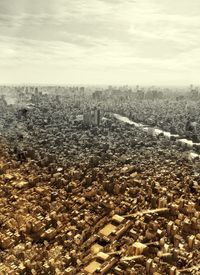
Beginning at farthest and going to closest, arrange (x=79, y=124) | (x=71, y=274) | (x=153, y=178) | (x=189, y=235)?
(x=79, y=124) → (x=153, y=178) → (x=189, y=235) → (x=71, y=274)

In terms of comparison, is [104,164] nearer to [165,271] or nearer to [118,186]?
[118,186]


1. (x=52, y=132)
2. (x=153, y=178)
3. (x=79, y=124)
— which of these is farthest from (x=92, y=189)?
(x=79, y=124)

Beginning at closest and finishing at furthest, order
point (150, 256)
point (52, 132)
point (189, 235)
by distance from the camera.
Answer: point (150, 256), point (189, 235), point (52, 132)

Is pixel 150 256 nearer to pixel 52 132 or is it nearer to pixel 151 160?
pixel 151 160

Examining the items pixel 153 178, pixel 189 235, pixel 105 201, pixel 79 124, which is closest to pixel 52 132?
pixel 79 124

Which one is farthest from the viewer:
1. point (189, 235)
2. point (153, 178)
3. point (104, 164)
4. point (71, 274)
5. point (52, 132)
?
point (52, 132)

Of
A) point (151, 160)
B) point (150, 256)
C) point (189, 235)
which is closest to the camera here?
point (150, 256)

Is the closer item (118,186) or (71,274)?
(71,274)

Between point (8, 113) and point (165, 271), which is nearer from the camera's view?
point (165, 271)

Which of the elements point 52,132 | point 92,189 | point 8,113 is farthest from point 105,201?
point 8,113
